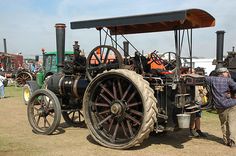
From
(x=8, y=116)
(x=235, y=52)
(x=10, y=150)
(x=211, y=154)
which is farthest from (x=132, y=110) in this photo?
(x=235, y=52)

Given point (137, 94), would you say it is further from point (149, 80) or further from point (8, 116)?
point (8, 116)

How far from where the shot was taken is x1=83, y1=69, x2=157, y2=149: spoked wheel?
5.21 meters

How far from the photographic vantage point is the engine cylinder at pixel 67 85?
693cm

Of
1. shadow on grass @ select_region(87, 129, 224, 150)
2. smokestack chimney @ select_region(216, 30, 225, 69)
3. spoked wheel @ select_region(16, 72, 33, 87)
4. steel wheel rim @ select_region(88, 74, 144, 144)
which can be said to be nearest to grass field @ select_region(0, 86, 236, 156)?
shadow on grass @ select_region(87, 129, 224, 150)

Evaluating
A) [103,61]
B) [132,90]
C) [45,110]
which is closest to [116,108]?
[132,90]

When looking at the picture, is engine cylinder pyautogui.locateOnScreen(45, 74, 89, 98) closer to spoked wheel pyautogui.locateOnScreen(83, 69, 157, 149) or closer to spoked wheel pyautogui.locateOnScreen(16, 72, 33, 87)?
spoked wheel pyautogui.locateOnScreen(83, 69, 157, 149)

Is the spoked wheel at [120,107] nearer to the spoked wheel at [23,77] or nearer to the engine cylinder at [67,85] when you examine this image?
the engine cylinder at [67,85]

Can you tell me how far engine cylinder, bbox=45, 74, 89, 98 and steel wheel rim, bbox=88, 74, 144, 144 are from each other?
2.63 feet

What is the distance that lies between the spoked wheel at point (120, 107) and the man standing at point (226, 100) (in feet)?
4.24

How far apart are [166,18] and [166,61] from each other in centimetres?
232

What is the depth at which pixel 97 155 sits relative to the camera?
5348 mm

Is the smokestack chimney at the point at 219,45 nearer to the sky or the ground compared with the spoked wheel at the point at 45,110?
nearer to the sky

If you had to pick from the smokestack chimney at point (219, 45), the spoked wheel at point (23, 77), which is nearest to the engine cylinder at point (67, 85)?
the smokestack chimney at point (219, 45)

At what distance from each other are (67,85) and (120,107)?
6.48 ft
